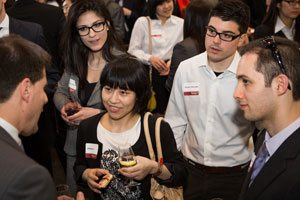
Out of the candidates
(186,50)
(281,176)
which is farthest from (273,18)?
(281,176)

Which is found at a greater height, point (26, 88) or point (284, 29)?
point (26, 88)

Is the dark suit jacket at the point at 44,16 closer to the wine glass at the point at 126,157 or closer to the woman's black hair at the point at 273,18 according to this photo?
the wine glass at the point at 126,157

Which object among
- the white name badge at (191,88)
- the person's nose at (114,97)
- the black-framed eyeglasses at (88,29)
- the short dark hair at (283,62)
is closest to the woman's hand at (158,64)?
the black-framed eyeglasses at (88,29)

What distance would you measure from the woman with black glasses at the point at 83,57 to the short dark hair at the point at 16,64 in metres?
1.26

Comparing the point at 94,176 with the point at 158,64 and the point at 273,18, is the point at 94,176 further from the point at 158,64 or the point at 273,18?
the point at 273,18

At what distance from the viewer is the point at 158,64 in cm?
474

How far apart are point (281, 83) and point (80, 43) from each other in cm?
194

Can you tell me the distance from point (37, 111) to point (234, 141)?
1.65m

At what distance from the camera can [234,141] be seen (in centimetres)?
285

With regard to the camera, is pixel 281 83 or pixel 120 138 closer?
pixel 281 83

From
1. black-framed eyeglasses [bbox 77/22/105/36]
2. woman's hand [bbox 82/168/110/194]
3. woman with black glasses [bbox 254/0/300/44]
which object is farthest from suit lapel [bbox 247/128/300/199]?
woman with black glasses [bbox 254/0/300/44]

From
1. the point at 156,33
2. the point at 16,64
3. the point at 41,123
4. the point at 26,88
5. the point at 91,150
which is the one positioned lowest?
the point at 41,123

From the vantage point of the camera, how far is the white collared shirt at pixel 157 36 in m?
4.98

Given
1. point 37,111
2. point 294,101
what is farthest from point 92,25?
point 294,101
